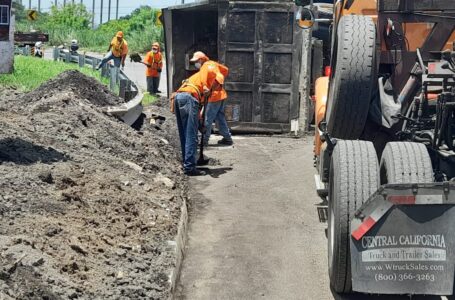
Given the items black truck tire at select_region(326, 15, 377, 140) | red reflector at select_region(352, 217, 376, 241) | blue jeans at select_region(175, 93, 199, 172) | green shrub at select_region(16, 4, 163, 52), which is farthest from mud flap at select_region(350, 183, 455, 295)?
green shrub at select_region(16, 4, 163, 52)

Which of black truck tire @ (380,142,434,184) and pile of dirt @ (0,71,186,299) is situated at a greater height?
black truck tire @ (380,142,434,184)

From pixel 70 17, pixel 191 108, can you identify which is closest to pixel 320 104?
pixel 191 108

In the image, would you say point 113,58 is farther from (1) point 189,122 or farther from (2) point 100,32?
(2) point 100,32

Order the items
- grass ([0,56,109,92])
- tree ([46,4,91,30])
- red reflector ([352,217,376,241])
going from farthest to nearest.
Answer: tree ([46,4,91,30]), grass ([0,56,109,92]), red reflector ([352,217,376,241])

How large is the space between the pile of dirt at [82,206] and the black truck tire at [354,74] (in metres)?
1.79

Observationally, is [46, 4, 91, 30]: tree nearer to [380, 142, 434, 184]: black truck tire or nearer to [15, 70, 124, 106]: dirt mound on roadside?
[15, 70, 124, 106]: dirt mound on roadside

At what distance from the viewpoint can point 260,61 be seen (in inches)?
Result: 594

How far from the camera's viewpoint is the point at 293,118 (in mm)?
15258

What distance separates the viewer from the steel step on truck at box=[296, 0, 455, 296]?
5.76m

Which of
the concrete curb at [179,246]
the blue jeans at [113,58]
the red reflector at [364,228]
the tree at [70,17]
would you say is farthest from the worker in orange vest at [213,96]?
the tree at [70,17]

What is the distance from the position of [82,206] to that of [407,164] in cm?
300

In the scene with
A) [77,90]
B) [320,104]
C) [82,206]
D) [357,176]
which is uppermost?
[320,104]

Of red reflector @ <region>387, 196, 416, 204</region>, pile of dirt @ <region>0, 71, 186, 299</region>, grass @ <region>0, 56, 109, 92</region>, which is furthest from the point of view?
grass @ <region>0, 56, 109, 92</region>

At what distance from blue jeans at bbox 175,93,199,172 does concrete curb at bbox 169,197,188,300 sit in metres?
2.51
